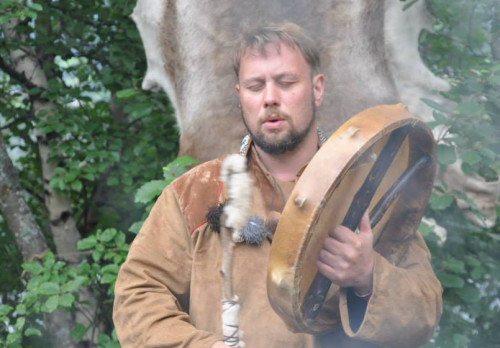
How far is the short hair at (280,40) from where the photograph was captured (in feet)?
6.75

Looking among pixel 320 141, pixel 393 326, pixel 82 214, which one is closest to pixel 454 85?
pixel 320 141

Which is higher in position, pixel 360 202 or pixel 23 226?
pixel 360 202

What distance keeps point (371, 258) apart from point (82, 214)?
3.30m

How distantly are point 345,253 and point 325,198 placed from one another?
19 cm

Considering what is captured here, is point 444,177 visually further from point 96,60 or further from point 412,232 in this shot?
point 96,60

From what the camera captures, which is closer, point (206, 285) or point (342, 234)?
point (342, 234)

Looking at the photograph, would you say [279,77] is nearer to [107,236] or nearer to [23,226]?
[107,236]

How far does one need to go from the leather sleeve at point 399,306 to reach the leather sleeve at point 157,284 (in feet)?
1.53

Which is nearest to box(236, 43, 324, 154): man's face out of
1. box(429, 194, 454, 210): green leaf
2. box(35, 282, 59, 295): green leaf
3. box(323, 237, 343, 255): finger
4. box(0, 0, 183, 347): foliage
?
box(323, 237, 343, 255): finger

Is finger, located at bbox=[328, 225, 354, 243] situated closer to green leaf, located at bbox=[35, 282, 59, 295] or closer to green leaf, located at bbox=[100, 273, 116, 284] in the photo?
green leaf, located at bbox=[100, 273, 116, 284]

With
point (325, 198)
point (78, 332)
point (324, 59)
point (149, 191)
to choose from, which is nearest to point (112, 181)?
point (78, 332)

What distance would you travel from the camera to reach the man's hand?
1.77 metres

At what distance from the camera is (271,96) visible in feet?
6.61

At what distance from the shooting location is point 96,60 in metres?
4.61
